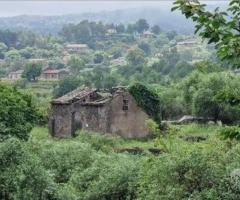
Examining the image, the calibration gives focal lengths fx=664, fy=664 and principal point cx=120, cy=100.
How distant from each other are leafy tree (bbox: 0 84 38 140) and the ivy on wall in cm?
701

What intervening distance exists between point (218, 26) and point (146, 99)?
123ft

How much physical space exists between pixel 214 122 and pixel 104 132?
767 cm

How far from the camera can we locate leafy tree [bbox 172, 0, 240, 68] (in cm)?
784

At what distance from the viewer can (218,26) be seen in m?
7.81

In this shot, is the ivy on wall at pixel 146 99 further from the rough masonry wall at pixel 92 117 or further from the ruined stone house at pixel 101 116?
the rough masonry wall at pixel 92 117

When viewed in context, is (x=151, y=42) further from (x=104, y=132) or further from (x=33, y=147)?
(x=33, y=147)

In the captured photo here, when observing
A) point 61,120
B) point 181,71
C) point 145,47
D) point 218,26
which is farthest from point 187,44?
point 218,26

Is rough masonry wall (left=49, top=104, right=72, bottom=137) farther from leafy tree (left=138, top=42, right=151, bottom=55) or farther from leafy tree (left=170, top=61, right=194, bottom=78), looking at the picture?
leafy tree (left=138, top=42, right=151, bottom=55)

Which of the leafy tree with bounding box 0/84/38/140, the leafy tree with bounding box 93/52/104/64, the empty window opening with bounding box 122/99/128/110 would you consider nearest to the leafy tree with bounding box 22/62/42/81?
the leafy tree with bounding box 93/52/104/64

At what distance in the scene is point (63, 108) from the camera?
1797 inches

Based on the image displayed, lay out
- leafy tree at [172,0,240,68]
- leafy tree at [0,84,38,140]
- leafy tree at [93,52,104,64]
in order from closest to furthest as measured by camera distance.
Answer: leafy tree at [172,0,240,68] → leafy tree at [0,84,38,140] → leafy tree at [93,52,104,64]

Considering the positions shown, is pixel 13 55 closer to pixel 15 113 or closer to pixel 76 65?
pixel 76 65

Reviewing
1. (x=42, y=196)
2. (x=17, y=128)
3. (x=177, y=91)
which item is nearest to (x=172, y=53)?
(x=177, y=91)

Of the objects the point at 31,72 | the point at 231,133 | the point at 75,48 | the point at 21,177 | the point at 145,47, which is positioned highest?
the point at 231,133
